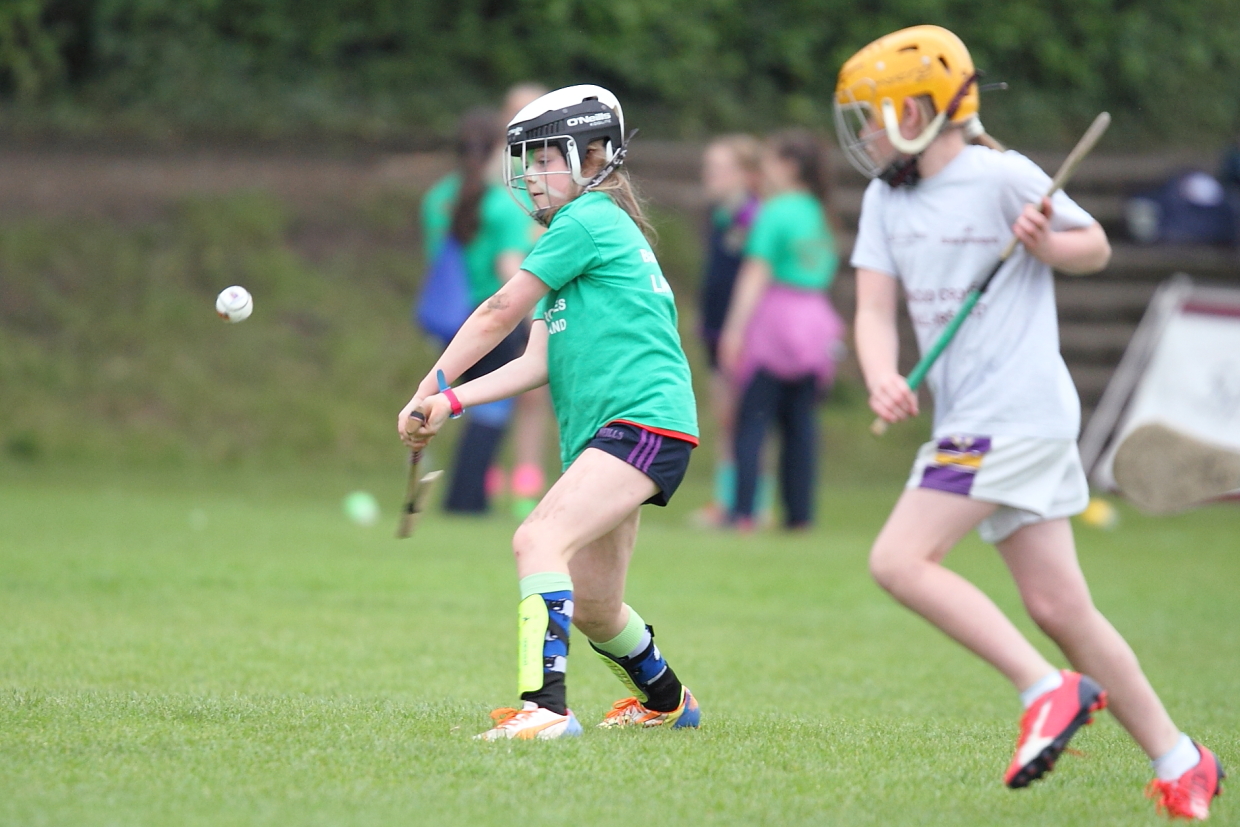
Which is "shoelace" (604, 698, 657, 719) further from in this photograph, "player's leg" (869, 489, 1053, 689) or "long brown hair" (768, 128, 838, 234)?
"long brown hair" (768, 128, 838, 234)

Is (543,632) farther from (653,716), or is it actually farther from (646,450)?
(653,716)

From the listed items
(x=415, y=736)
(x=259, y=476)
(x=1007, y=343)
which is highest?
(x=1007, y=343)

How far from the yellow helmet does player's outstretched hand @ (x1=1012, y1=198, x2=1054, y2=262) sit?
33cm

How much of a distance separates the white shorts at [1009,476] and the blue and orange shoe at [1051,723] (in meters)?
0.40

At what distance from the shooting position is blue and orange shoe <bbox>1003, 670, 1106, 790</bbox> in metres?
3.49

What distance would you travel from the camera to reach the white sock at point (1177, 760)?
3723 mm

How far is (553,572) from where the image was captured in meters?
4.13

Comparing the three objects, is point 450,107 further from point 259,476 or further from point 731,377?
point 731,377

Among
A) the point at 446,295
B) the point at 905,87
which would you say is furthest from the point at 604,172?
the point at 446,295

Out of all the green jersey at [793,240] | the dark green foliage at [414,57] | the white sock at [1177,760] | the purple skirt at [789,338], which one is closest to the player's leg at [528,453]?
the purple skirt at [789,338]

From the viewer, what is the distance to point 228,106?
49.5 ft

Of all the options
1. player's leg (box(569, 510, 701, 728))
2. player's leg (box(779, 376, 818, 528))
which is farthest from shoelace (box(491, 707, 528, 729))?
player's leg (box(779, 376, 818, 528))

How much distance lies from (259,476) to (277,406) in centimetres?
99

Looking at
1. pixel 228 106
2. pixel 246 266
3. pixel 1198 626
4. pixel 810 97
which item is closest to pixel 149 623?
pixel 1198 626
